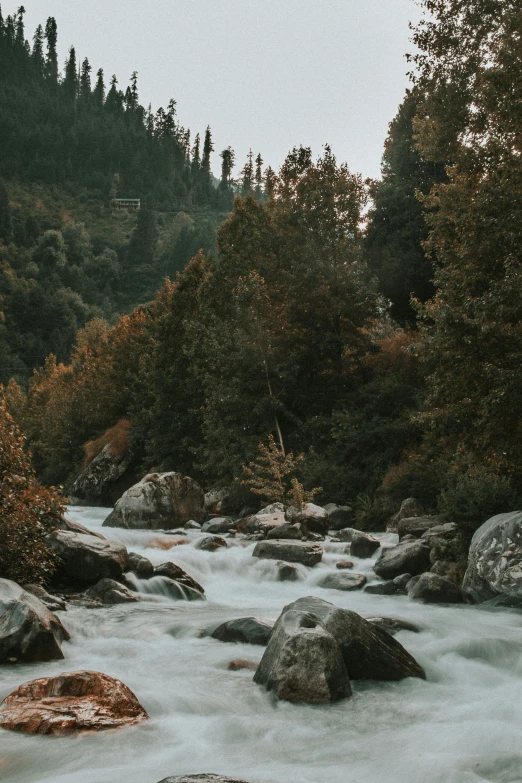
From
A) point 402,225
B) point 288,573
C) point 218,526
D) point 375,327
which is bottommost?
point 218,526

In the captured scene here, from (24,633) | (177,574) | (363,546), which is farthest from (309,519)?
(24,633)

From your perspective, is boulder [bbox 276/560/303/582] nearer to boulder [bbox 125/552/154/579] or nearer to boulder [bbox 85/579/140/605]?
boulder [bbox 125/552/154/579]

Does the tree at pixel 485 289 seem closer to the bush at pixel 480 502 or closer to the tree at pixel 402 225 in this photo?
the bush at pixel 480 502

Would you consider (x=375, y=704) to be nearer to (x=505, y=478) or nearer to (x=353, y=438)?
(x=505, y=478)

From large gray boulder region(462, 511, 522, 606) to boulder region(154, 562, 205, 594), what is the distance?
5.53m

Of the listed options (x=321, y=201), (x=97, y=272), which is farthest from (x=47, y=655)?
(x=97, y=272)

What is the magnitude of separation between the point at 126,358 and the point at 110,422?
4.73 meters

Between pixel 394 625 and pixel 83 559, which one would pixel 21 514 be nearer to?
pixel 83 559

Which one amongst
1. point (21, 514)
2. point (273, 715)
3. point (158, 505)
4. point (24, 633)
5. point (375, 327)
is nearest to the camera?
point (273, 715)

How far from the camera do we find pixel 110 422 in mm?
47188

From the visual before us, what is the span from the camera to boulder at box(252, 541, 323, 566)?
1622 centimetres

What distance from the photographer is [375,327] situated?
102ft

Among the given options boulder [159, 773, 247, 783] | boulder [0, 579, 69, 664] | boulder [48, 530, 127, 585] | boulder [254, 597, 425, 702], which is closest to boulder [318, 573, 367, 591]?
boulder [48, 530, 127, 585]

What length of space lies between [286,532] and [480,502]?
6698 millimetres
